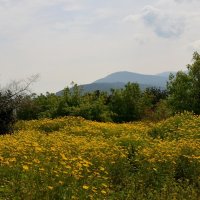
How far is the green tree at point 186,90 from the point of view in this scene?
26875 millimetres

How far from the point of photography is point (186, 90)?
27250 mm

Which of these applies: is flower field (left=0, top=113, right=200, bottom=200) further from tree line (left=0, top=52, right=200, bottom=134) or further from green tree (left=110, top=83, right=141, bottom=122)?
green tree (left=110, top=83, right=141, bottom=122)

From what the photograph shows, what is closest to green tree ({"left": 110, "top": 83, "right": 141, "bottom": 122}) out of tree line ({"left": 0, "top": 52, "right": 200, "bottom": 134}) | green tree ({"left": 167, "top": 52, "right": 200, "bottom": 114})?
tree line ({"left": 0, "top": 52, "right": 200, "bottom": 134})

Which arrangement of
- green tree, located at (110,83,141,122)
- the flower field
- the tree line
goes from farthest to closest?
green tree, located at (110,83,141,122) < the tree line < the flower field

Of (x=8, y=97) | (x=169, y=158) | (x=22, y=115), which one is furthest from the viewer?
(x=22, y=115)

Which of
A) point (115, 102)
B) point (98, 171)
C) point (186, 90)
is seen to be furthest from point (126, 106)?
point (98, 171)

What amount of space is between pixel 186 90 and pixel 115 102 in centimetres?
669

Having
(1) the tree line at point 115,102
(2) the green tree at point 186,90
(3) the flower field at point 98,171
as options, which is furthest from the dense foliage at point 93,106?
(3) the flower field at point 98,171

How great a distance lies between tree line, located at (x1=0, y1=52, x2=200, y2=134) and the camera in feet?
87.3

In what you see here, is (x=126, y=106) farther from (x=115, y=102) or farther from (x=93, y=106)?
(x=93, y=106)

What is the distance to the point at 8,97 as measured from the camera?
22.7 metres

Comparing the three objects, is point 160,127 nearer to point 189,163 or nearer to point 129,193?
point 189,163

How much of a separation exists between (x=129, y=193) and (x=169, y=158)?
2148 millimetres

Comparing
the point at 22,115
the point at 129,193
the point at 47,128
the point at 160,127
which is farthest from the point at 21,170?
the point at 22,115
